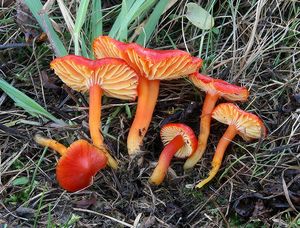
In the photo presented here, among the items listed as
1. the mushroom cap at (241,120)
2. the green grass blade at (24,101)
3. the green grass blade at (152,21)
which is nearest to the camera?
the mushroom cap at (241,120)

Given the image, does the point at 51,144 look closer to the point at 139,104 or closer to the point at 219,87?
the point at 139,104

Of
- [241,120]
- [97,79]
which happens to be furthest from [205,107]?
[97,79]

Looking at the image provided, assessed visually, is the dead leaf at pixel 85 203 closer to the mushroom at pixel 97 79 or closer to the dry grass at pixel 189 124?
the dry grass at pixel 189 124

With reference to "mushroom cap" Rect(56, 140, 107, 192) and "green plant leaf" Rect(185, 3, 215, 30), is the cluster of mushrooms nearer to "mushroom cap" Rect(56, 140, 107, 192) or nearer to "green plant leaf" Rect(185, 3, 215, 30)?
"mushroom cap" Rect(56, 140, 107, 192)

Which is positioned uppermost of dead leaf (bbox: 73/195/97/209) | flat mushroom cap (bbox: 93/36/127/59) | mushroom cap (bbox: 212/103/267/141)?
flat mushroom cap (bbox: 93/36/127/59)

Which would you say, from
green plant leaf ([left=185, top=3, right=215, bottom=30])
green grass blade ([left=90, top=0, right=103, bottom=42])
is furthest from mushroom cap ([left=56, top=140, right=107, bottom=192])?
green plant leaf ([left=185, top=3, right=215, bottom=30])

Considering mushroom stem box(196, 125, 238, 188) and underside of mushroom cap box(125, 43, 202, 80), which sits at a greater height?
underside of mushroom cap box(125, 43, 202, 80)

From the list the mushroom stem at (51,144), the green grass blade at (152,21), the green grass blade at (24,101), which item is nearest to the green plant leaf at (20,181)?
Answer: the mushroom stem at (51,144)

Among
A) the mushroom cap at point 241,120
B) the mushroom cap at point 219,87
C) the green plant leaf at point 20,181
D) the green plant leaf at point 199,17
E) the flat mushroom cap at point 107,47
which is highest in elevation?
the flat mushroom cap at point 107,47

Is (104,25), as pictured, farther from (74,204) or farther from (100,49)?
(74,204)
